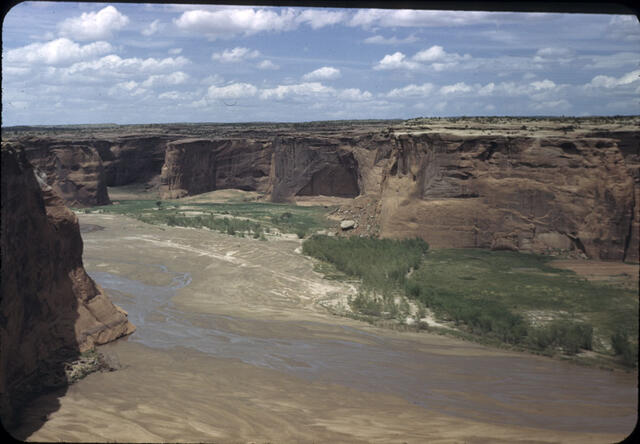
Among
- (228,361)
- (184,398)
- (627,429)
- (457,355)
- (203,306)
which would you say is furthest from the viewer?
(203,306)

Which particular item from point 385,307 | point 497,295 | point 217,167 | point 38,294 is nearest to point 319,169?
point 217,167

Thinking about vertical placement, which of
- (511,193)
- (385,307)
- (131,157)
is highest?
(131,157)

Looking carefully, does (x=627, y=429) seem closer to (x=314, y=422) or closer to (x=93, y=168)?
(x=314, y=422)

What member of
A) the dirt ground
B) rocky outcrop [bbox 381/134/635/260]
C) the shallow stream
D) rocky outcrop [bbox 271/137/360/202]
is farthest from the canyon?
rocky outcrop [bbox 271/137/360/202]

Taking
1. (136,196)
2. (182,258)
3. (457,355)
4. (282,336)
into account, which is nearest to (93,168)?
(136,196)

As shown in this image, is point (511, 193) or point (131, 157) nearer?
point (511, 193)

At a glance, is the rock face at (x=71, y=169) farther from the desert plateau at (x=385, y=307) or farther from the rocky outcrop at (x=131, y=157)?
the rocky outcrop at (x=131, y=157)

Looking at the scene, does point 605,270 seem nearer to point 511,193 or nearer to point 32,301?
point 511,193
